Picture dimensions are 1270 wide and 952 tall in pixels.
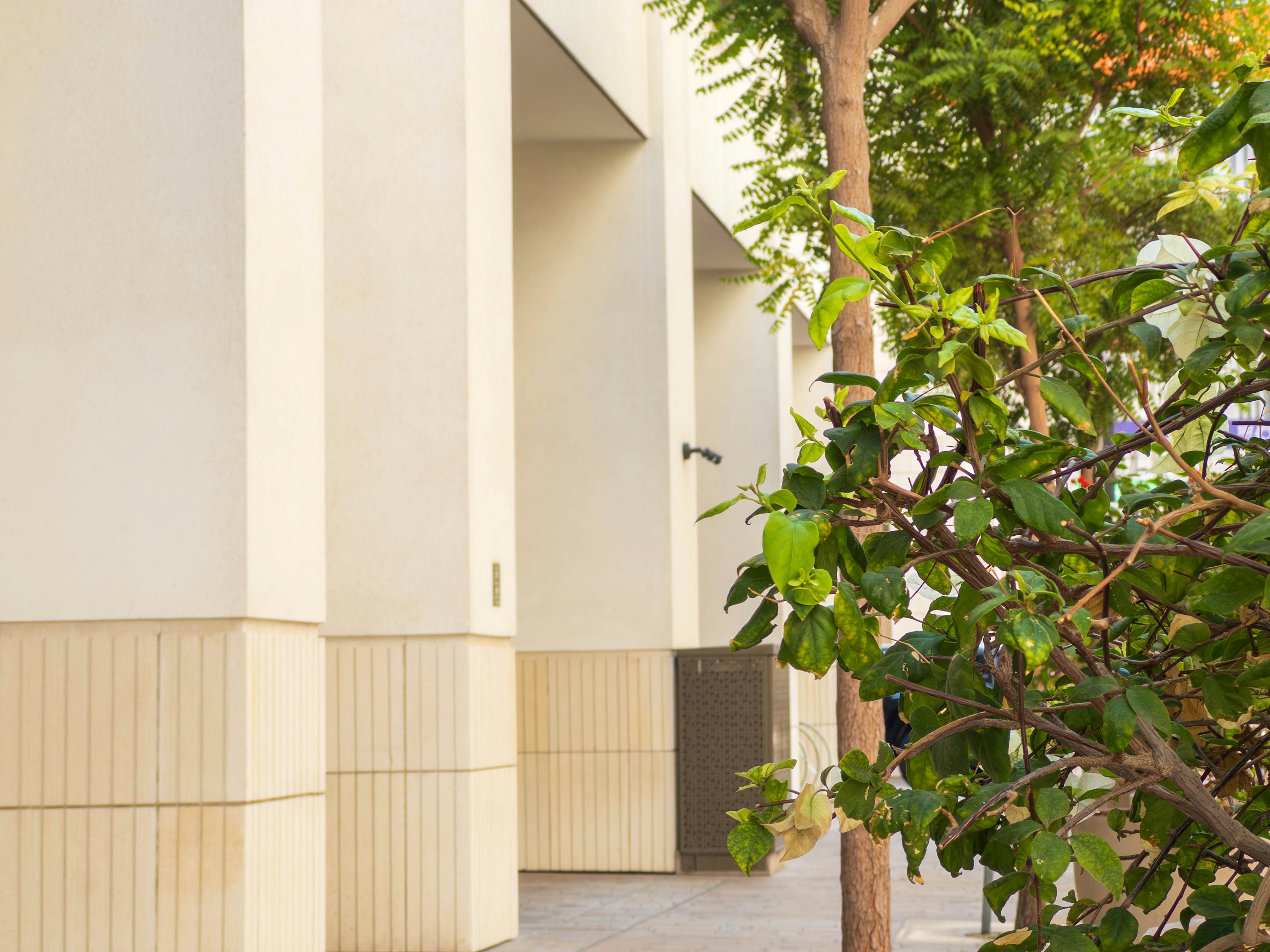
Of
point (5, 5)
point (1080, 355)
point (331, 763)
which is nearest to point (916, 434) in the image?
point (1080, 355)

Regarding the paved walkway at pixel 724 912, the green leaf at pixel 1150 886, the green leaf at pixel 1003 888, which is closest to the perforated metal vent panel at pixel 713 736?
the paved walkway at pixel 724 912

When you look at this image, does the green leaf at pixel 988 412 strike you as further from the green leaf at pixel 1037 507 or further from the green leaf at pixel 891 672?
the green leaf at pixel 891 672

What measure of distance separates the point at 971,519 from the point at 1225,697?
433 mm

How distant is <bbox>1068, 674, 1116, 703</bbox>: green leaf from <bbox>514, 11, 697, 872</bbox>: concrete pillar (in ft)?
28.3

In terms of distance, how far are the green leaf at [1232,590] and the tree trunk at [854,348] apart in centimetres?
350

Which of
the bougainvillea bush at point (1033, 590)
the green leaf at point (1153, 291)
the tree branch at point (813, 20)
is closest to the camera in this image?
the bougainvillea bush at point (1033, 590)

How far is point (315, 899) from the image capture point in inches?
199

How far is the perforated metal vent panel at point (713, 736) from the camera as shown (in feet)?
33.0

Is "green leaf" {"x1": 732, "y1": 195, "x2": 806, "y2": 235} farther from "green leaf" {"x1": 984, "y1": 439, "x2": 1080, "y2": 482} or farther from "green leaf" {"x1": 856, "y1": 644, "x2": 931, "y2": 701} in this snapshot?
"green leaf" {"x1": 856, "y1": 644, "x2": 931, "y2": 701}

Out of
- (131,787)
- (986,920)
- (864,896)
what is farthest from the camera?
(986,920)

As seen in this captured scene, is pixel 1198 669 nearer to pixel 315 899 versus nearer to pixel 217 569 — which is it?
pixel 217 569

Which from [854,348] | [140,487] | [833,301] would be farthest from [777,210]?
[854,348]

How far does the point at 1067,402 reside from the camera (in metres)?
1.50

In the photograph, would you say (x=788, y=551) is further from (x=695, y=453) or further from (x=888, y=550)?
(x=695, y=453)
